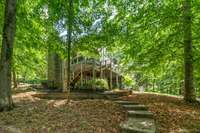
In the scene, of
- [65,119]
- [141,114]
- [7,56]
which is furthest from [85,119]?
[7,56]

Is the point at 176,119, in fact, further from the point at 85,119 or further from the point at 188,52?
the point at 188,52

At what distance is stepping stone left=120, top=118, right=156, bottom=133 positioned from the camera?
6103 mm

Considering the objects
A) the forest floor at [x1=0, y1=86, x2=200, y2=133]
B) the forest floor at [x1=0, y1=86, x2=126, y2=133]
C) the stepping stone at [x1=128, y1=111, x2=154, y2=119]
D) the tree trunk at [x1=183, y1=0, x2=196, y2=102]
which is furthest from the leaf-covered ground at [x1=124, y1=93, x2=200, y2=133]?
the tree trunk at [x1=183, y1=0, x2=196, y2=102]

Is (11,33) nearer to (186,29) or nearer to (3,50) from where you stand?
(3,50)

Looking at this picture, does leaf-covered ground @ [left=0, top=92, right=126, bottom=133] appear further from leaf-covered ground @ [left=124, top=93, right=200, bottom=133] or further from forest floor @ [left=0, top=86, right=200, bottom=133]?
leaf-covered ground @ [left=124, top=93, right=200, bottom=133]

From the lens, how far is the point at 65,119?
7.41 metres

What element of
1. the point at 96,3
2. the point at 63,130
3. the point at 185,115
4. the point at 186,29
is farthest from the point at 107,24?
the point at 63,130

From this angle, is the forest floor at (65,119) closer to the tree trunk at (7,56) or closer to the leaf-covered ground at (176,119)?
the tree trunk at (7,56)

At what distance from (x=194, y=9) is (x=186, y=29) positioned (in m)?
0.71

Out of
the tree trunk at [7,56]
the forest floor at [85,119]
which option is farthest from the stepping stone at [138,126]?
the tree trunk at [7,56]

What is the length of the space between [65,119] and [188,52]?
549 centimetres

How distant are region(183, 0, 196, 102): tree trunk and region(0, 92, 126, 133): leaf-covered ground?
3.55 meters

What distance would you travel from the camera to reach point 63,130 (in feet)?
21.6

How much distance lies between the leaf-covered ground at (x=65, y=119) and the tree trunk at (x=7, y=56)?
0.44m
